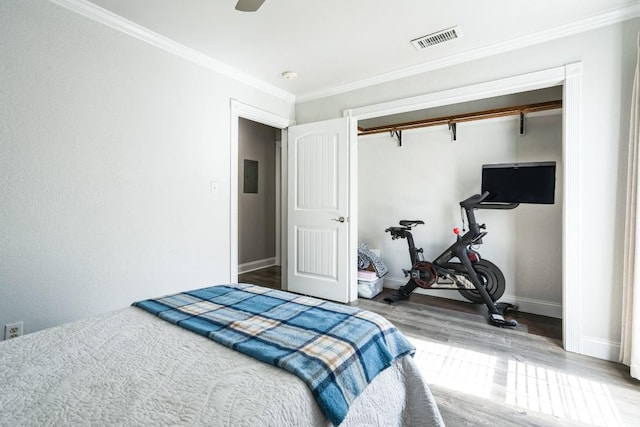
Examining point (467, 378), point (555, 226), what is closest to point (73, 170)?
point (467, 378)

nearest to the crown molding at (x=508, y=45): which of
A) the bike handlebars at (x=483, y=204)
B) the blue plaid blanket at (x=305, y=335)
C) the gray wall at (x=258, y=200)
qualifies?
the bike handlebars at (x=483, y=204)

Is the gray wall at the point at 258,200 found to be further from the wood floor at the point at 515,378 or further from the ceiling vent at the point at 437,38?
the ceiling vent at the point at 437,38

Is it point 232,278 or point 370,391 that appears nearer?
point 370,391

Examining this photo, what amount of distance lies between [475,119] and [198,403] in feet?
12.1

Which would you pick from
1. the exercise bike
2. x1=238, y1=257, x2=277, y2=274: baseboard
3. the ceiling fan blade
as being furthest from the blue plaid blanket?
x1=238, y1=257, x2=277, y2=274: baseboard

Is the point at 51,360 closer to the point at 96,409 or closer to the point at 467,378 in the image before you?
the point at 96,409

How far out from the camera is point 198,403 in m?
0.81

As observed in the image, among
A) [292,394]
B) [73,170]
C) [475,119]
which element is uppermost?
[475,119]

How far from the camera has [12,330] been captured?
6.12ft

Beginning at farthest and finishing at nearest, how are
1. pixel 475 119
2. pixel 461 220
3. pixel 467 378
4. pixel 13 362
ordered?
pixel 461 220 → pixel 475 119 → pixel 467 378 → pixel 13 362

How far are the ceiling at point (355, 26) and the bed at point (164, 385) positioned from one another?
208 cm

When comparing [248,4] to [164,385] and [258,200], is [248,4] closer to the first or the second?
[164,385]

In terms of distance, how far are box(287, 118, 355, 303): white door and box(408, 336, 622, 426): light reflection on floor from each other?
1.39 m

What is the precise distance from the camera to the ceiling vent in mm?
2477
